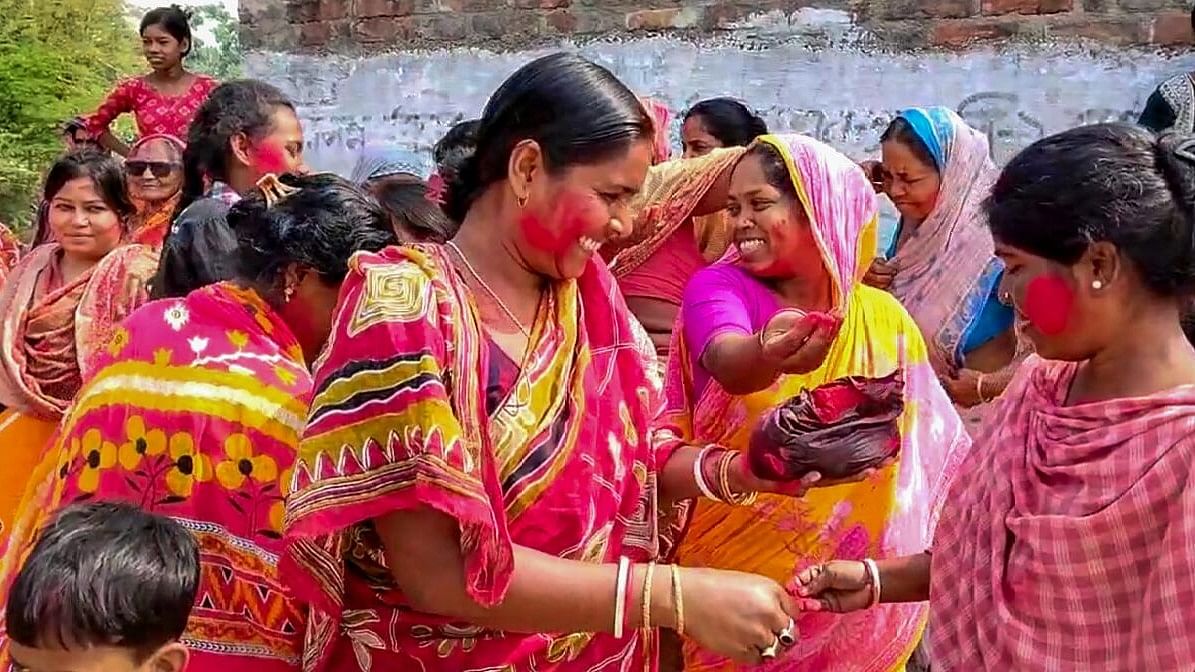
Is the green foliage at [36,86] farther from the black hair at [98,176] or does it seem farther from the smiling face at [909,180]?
the smiling face at [909,180]

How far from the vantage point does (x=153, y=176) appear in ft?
17.5

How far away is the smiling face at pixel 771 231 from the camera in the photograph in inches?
120

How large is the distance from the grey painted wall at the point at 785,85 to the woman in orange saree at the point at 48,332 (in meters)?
1.87

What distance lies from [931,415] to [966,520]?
1.00m

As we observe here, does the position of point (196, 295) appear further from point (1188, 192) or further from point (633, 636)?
point (1188, 192)

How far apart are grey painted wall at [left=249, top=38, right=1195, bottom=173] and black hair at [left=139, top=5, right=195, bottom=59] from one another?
3.20 ft

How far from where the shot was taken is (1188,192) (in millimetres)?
1982

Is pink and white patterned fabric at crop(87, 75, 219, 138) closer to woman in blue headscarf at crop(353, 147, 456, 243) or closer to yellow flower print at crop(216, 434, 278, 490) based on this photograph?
woman in blue headscarf at crop(353, 147, 456, 243)

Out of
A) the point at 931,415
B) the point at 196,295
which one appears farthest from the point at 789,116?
the point at 196,295

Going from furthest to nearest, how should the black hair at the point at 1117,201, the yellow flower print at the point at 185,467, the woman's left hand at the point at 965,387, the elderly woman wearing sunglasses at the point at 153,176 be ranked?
the elderly woman wearing sunglasses at the point at 153,176
the woman's left hand at the point at 965,387
the yellow flower print at the point at 185,467
the black hair at the point at 1117,201

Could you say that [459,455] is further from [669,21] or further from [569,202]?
[669,21]

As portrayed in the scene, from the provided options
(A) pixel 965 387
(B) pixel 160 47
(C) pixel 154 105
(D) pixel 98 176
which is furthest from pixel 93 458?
(B) pixel 160 47

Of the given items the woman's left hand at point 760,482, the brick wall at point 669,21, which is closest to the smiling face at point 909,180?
the brick wall at point 669,21

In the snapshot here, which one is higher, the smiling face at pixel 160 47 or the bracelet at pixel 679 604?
the smiling face at pixel 160 47
